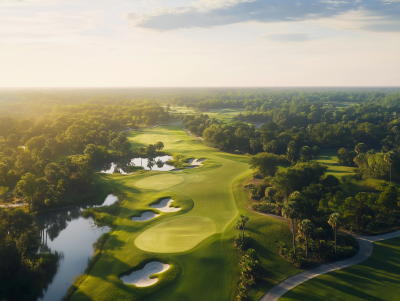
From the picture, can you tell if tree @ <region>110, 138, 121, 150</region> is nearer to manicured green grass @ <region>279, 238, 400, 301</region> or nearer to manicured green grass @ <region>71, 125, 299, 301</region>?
manicured green grass @ <region>71, 125, 299, 301</region>

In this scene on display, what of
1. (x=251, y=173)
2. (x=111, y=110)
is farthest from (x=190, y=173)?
(x=111, y=110)

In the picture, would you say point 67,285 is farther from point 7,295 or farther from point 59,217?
point 59,217

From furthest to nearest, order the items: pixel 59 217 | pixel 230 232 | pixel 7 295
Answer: pixel 59 217, pixel 230 232, pixel 7 295

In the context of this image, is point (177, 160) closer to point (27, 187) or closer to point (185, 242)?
point (27, 187)

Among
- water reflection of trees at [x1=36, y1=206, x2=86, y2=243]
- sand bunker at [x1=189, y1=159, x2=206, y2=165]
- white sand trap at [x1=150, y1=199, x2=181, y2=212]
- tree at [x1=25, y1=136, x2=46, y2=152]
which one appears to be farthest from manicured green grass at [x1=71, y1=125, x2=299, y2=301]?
tree at [x1=25, y1=136, x2=46, y2=152]

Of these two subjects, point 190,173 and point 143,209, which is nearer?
point 143,209

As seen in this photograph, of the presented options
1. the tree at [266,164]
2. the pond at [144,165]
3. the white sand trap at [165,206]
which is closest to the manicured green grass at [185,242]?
the white sand trap at [165,206]
